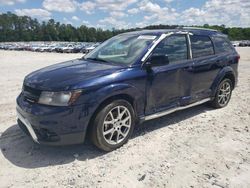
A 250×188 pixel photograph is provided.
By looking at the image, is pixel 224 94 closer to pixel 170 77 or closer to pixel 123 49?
pixel 170 77

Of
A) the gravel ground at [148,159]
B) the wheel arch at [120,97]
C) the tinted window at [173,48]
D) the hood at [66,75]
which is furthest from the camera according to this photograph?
the tinted window at [173,48]

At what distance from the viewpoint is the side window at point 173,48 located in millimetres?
4438

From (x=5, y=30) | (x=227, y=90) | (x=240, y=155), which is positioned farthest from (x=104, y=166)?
(x=5, y=30)

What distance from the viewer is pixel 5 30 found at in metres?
127

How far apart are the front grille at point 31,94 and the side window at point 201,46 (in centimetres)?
300

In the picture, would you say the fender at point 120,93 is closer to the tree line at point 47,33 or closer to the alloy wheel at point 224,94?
the alloy wheel at point 224,94

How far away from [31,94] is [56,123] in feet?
2.15

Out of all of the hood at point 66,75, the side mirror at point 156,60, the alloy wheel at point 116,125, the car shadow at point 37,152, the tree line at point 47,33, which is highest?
the tree line at point 47,33

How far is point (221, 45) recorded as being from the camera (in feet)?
19.1

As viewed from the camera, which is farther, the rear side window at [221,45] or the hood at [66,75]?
the rear side window at [221,45]

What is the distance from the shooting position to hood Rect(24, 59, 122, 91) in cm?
351

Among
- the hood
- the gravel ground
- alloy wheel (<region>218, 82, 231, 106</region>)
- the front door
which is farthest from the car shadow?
alloy wheel (<region>218, 82, 231, 106</region>)

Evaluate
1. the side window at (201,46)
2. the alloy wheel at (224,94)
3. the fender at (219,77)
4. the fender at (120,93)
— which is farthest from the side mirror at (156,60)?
the alloy wheel at (224,94)

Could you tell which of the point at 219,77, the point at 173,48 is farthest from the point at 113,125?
the point at 219,77
